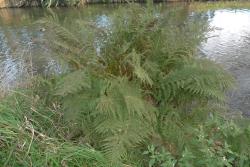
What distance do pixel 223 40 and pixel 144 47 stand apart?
579 centimetres

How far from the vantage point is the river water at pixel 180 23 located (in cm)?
427

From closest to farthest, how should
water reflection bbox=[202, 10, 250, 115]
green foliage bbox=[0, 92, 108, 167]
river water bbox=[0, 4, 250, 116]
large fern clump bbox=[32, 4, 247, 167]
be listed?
green foliage bbox=[0, 92, 108, 167], large fern clump bbox=[32, 4, 247, 167], river water bbox=[0, 4, 250, 116], water reflection bbox=[202, 10, 250, 115]

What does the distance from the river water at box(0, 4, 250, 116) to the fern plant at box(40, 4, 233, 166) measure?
0.27 meters

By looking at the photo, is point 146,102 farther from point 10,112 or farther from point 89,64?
point 10,112

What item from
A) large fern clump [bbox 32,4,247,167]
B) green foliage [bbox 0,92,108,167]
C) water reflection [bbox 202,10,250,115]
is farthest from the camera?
water reflection [bbox 202,10,250,115]

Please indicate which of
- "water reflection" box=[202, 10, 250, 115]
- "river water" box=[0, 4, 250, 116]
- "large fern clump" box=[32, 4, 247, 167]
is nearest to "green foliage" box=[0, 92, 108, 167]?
"large fern clump" box=[32, 4, 247, 167]

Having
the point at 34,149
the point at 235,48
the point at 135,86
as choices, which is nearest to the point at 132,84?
the point at 135,86

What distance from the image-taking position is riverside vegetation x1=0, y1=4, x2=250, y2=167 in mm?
2891

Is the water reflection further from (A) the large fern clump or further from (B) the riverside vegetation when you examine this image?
(B) the riverside vegetation

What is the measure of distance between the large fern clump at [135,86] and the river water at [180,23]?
0.26 meters

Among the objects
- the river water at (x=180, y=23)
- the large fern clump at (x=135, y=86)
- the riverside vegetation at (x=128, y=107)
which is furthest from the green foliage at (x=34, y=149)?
the river water at (x=180, y=23)

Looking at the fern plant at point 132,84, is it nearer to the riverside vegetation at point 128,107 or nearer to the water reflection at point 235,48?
the riverside vegetation at point 128,107

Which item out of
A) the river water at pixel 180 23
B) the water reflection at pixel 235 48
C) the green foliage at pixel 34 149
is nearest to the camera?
the green foliage at pixel 34 149

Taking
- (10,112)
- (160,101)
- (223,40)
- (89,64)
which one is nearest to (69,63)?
(89,64)
